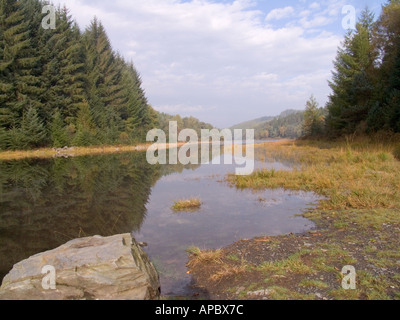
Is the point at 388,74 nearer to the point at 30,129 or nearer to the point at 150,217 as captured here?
the point at 150,217

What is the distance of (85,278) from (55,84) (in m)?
33.7

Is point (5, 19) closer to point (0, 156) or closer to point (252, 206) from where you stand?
point (0, 156)

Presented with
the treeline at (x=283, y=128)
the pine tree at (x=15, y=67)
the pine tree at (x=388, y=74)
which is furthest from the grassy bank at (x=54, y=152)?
the treeline at (x=283, y=128)

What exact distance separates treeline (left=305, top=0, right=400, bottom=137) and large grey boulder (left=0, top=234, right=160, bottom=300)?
66.6 ft

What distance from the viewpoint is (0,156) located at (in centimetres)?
2486

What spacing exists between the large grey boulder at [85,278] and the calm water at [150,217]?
597 mm

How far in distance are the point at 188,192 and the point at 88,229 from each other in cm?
487

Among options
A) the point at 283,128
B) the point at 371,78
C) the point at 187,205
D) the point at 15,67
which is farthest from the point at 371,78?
the point at 283,128

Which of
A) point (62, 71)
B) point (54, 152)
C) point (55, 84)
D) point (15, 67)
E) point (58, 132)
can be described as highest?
point (62, 71)

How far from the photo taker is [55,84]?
31.5m

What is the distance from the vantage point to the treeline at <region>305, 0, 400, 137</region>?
19766 mm

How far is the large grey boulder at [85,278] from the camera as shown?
3279 millimetres

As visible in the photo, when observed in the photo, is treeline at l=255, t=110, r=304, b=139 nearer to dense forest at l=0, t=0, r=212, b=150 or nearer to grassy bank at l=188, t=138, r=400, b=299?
dense forest at l=0, t=0, r=212, b=150
